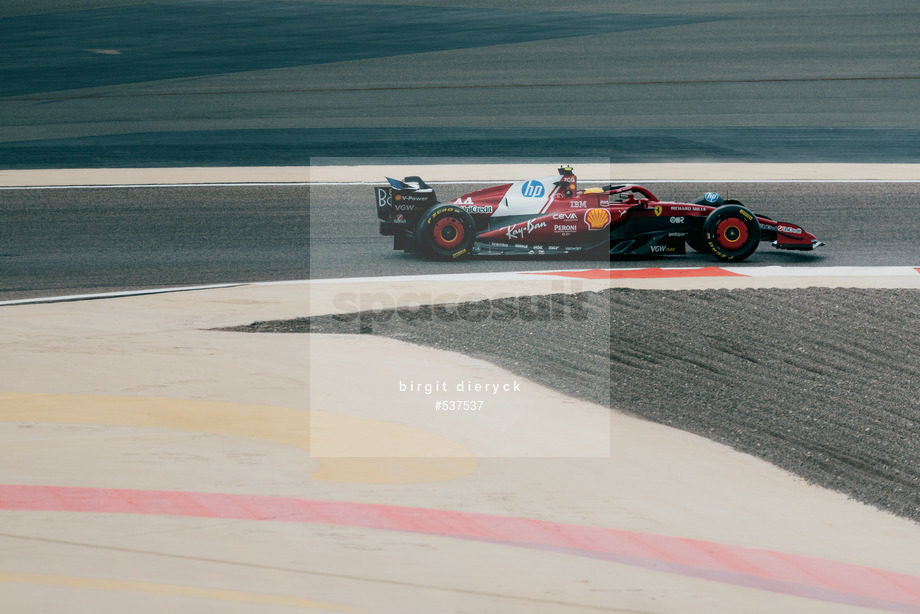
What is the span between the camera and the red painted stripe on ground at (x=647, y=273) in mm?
11039

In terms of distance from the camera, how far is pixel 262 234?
13.2m

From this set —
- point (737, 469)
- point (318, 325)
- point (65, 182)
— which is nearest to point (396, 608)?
point (737, 469)

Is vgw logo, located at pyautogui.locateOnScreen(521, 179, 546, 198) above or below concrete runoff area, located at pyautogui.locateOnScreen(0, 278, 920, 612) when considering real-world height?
above

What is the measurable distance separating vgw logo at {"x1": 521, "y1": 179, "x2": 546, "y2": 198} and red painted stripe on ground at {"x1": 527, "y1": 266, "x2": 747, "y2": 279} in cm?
90

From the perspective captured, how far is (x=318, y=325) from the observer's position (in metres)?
9.13

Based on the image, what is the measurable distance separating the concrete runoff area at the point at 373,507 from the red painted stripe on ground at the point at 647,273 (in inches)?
135

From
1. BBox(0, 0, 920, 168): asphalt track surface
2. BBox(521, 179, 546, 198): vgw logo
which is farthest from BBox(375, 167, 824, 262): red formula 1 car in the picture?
BBox(0, 0, 920, 168): asphalt track surface

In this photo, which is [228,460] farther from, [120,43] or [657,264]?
[120,43]

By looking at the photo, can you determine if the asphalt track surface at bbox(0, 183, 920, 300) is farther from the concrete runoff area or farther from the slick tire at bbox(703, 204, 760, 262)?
the concrete runoff area

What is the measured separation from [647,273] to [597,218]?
0.87 m

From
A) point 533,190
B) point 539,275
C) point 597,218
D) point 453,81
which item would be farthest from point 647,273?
point 453,81

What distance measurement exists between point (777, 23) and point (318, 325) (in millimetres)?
24248

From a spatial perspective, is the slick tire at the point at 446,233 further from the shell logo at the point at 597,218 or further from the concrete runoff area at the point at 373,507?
the concrete runoff area at the point at 373,507

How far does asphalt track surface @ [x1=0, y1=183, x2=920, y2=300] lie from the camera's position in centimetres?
1159
